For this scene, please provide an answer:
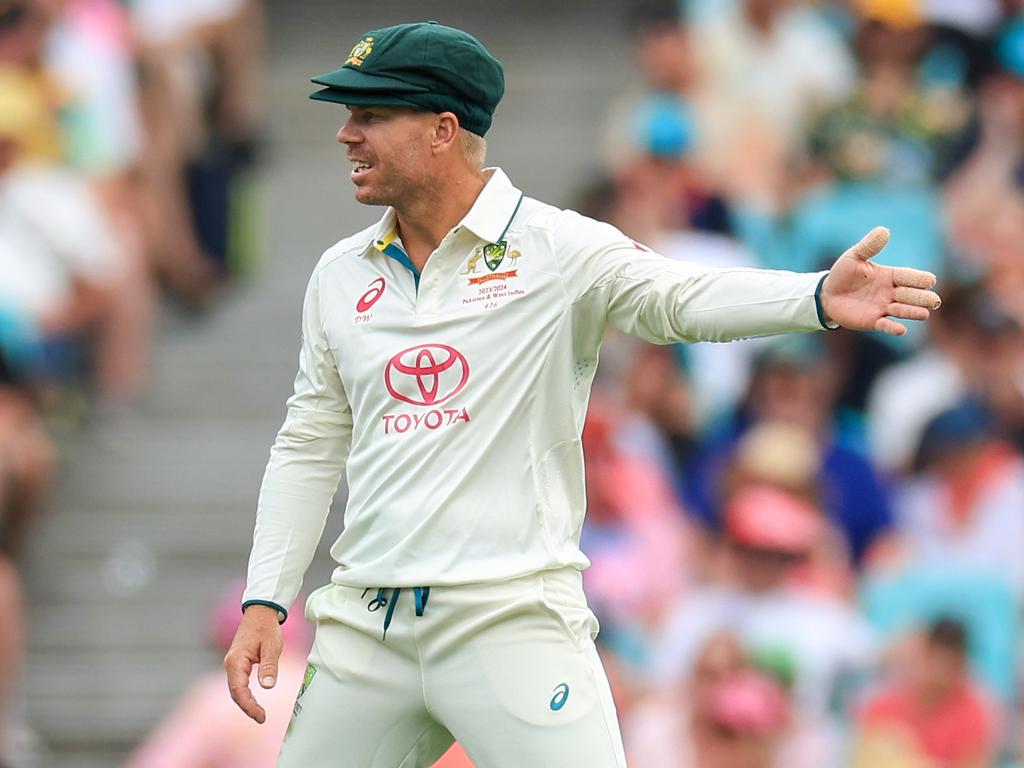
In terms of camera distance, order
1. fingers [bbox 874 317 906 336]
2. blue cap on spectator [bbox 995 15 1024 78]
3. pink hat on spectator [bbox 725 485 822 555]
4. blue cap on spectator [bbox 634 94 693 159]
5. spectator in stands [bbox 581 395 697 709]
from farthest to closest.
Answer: blue cap on spectator [bbox 995 15 1024 78] → blue cap on spectator [bbox 634 94 693 159] → spectator in stands [bbox 581 395 697 709] → pink hat on spectator [bbox 725 485 822 555] → fingers [bbox 874 317 906 336]

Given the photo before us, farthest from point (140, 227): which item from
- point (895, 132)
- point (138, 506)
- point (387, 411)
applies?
point (387, 411)

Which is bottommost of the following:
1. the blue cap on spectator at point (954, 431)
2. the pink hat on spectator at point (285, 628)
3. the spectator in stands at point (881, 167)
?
the pink hat on spectator at point (285, 628)

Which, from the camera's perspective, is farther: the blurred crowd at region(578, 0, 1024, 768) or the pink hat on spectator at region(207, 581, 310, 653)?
the blurred crowd at region(578, 0, 1024, 768)

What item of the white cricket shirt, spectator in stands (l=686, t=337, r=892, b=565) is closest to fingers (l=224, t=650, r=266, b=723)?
the white cricket shirt

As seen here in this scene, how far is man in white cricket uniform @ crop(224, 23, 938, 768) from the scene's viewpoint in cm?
378

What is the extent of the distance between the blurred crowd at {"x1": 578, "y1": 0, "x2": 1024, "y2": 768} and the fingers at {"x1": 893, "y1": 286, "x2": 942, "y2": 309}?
A: 11.9 ft

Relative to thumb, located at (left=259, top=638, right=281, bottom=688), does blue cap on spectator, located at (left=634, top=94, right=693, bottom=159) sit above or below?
above

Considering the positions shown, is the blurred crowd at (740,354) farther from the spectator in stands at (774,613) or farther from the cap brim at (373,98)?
the cap brim at (373,98)

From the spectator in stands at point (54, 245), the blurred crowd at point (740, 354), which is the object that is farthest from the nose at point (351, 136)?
the spectator in stands at point (54, 245)

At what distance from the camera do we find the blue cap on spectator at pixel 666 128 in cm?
927

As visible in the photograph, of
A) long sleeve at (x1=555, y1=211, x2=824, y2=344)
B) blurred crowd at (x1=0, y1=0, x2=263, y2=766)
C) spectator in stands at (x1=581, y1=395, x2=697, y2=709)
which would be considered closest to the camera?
long sleeve at (x1=555, y1=211, x2=824, y2=344)

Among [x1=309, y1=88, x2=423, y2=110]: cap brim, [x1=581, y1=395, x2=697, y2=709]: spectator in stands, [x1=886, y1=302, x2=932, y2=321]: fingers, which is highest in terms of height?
[x1=309, y1=88, x2=423, y2=110]: cap brim

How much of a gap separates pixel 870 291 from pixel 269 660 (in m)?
1.34

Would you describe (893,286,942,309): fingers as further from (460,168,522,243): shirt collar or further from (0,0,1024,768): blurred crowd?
(0,0,1024,768): blurred crowd
